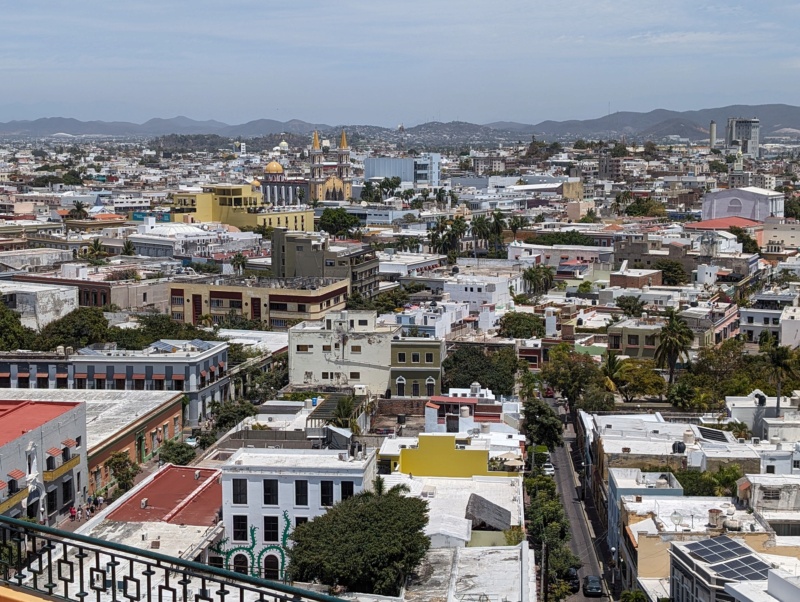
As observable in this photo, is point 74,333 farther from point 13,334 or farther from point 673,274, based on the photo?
point 673,274

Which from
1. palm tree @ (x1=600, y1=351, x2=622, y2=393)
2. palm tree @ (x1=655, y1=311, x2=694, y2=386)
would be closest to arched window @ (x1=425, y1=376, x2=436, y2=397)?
palm tree @ (x1=600, y1=351, x2=622, y2=393)

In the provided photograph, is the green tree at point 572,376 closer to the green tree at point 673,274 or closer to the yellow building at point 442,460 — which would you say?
the yellow building at point 442,460

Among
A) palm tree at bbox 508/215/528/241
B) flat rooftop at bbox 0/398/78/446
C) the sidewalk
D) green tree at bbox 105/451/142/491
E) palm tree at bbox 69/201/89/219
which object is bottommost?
the sidewalk

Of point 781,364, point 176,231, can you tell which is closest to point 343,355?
point 781,364

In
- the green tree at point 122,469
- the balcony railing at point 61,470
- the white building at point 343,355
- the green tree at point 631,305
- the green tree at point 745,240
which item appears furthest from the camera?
the green tree at point 745,240

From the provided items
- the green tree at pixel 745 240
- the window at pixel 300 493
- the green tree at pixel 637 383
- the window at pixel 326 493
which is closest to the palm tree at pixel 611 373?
the green tree at pixel 637 383

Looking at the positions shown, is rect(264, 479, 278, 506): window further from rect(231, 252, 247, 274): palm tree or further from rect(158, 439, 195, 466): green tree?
rect(231, 252, 247, 274): palm tree

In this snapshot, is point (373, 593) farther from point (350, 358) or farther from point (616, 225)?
A: point (616, 225)
